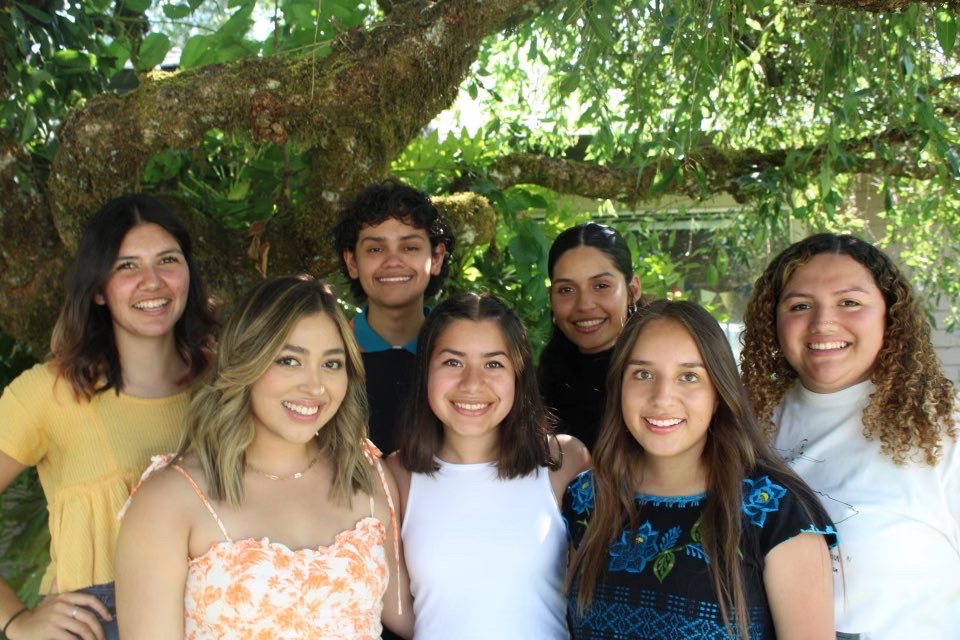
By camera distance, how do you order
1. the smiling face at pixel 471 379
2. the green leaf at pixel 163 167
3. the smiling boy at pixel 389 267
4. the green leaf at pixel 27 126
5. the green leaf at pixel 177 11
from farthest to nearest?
the green leaf at pixel 163 167, the smiling boy at pixel 389 267, the green leaf at pixel 177 11, the green leaf at pixel 27 126, the smiling face at pixel 471 379

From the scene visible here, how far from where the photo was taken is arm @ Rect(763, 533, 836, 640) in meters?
1.82

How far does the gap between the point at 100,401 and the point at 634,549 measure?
4.31ft

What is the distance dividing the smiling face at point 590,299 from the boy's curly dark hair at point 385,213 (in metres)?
0.44

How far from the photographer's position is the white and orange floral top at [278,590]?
1.87 metres

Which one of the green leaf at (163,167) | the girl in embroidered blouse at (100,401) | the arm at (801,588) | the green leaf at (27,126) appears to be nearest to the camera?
the arm at (801,588)

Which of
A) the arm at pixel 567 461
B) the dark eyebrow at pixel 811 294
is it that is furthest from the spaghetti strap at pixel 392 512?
the dark eyebrow at pixel 811 294

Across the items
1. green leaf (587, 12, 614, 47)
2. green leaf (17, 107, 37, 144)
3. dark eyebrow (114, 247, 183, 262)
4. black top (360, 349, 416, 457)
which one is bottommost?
black top (360, 349, 416, 457)

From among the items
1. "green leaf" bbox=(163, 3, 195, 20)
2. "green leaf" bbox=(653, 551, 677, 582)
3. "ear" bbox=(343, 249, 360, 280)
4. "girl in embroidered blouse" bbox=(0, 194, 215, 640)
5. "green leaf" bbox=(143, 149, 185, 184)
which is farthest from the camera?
"green leaf" bbox=(143, 149, 185, 184)

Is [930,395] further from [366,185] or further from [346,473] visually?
[366,185]

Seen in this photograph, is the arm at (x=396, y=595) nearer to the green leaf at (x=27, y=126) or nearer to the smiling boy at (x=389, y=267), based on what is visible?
the smiling boy at (x=389, y=267)

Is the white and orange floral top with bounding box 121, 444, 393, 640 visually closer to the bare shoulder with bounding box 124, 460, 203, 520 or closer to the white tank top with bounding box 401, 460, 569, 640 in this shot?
the bare shoulder with bounding box 124, 460, 203, 520

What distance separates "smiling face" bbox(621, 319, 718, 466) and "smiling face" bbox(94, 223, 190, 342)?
1156mm

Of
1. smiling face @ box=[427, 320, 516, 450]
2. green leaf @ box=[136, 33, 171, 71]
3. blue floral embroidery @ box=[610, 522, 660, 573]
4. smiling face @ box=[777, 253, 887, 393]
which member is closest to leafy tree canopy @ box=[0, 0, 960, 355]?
green leaf @ box=[136, 33, 171, 71]

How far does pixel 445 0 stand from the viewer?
2727 mm
